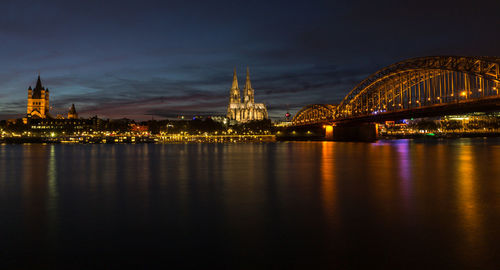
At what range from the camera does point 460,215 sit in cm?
1095

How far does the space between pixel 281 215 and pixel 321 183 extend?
8.14 meters

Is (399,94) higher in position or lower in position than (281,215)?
higher

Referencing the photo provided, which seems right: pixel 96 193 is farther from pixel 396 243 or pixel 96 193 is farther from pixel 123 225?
pixel 396 243

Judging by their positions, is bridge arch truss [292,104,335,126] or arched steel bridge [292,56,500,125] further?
bridge arch truss [292,104,335,126]

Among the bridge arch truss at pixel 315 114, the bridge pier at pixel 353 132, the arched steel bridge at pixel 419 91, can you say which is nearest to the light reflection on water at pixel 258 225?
the arched steel bridge at pixel 419 91

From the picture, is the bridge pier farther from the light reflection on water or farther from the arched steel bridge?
the light reflection on water

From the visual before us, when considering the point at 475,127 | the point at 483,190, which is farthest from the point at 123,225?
the point at 475,127

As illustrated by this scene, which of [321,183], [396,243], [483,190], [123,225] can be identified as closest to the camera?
[396,243]

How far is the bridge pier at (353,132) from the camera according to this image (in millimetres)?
93938

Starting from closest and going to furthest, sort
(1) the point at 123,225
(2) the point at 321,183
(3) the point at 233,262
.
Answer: (3) the point at 233,262
(1) the point at 123,225
(2) the point at 321,183

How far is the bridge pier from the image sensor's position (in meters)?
93.9

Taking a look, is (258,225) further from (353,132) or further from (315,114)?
(315,114)

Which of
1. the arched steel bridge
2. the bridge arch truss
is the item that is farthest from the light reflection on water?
the bridge arch truss

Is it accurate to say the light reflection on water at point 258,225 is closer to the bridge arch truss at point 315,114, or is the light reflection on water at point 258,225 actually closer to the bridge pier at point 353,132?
the bridge pier at point 353,132
